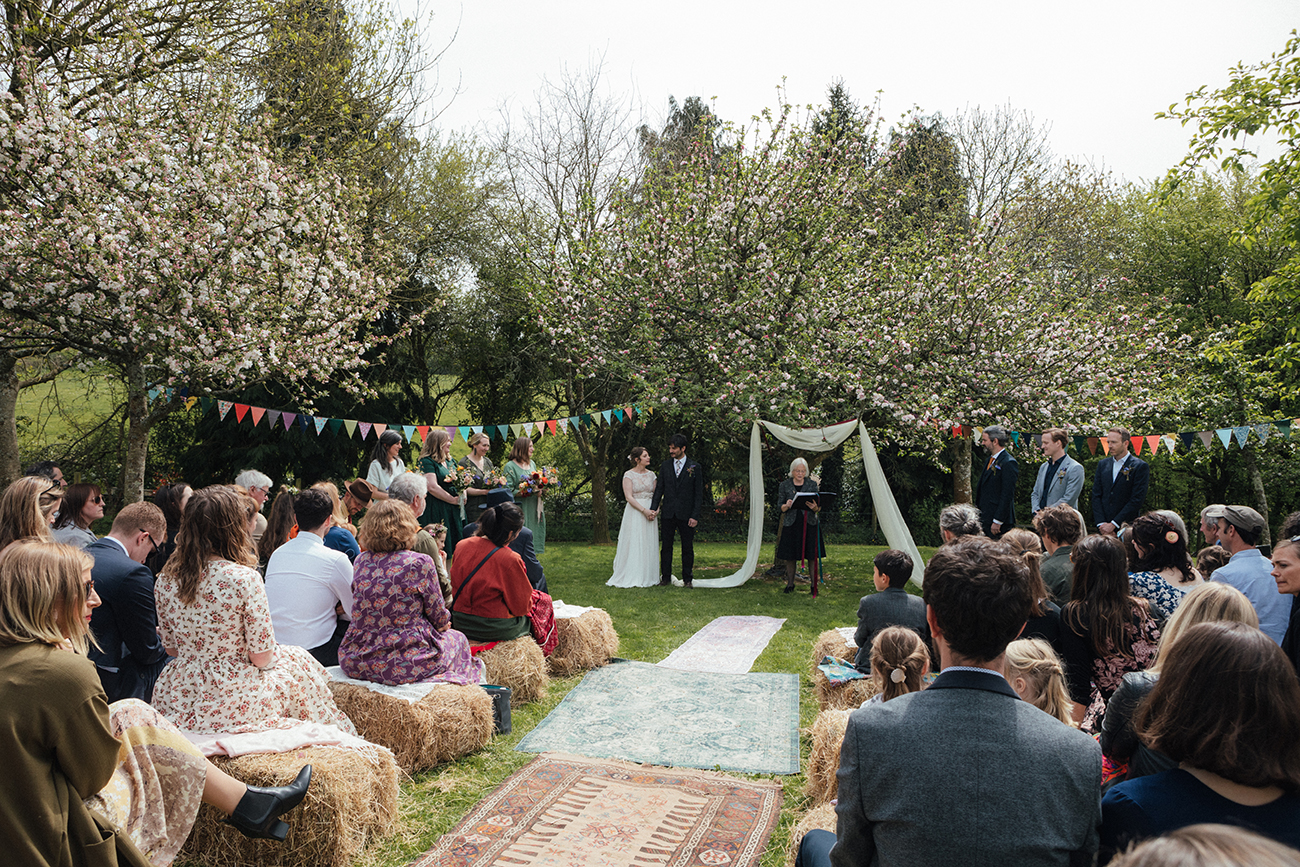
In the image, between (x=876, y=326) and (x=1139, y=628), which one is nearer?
(x=1139, y=628)

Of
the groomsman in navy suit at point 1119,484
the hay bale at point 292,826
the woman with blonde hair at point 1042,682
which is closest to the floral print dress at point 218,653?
the hay bale at point 292,826

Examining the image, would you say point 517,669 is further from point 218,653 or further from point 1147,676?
point 1147,676

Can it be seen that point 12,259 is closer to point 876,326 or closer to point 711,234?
point 711,234

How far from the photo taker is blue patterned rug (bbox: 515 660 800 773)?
461cm

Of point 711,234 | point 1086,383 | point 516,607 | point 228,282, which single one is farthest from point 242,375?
point 1086,383

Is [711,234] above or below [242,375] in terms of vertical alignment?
above

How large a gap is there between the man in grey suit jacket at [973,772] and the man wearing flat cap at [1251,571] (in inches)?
125

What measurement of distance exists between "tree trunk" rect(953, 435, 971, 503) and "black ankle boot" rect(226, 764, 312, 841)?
13387 millimetres

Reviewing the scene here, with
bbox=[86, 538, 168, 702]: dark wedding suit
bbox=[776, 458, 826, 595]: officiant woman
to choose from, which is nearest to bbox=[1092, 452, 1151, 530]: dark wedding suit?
bbox=[776, 458, 826, 595]: officiant woman

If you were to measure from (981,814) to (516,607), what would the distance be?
4.35 m

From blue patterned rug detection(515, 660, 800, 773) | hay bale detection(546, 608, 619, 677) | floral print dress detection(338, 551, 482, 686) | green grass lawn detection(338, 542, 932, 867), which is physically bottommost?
green grass lawn detection(338, 542, 932, 867)

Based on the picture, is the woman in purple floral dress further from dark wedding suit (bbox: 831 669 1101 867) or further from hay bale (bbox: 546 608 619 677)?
dark wedding suit (bbox: 831 669 1101 867)

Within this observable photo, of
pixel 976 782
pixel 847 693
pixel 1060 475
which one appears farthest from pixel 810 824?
pixel 1060 475

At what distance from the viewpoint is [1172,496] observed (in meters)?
18.7
